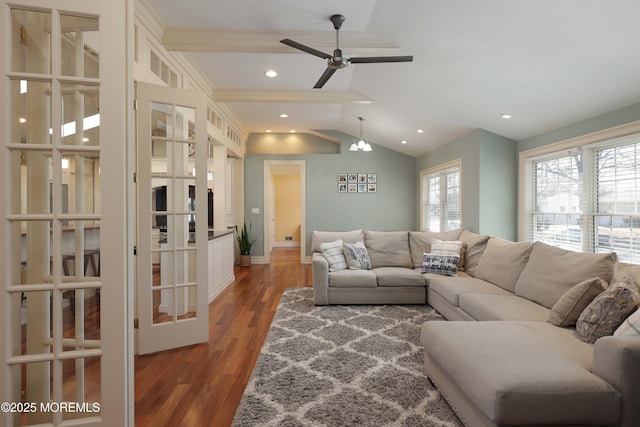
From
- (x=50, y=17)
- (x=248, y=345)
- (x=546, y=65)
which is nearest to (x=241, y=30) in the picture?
(x=50, y=17)

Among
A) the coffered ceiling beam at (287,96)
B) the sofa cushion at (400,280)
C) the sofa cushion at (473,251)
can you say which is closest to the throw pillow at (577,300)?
the sofa cushion at (473,251)

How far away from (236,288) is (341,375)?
2.91 metres

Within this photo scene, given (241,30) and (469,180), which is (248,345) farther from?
(469,180)

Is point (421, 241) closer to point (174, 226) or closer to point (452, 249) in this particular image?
point (452, 249)

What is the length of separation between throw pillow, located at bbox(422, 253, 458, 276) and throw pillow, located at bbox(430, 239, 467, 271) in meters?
0.07

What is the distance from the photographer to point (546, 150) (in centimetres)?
379

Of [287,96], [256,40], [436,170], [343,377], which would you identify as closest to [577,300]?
[343,377]

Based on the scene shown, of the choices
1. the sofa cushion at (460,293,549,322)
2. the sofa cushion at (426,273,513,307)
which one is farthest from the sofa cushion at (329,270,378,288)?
the sofa cushion at (460,293,549,322)

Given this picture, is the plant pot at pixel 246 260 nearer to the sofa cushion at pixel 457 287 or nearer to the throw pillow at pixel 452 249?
the throw pillow at pixel 452 249

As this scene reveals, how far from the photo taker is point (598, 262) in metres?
2.28

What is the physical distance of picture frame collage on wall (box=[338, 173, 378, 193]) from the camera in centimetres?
689

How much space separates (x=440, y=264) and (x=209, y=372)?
110 inches

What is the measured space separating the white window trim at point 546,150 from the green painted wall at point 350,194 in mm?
2783

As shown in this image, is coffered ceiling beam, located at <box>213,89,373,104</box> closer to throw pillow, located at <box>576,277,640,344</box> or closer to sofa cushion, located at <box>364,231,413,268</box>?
sofa cushion, located at <box>364,231,413,268</box>
